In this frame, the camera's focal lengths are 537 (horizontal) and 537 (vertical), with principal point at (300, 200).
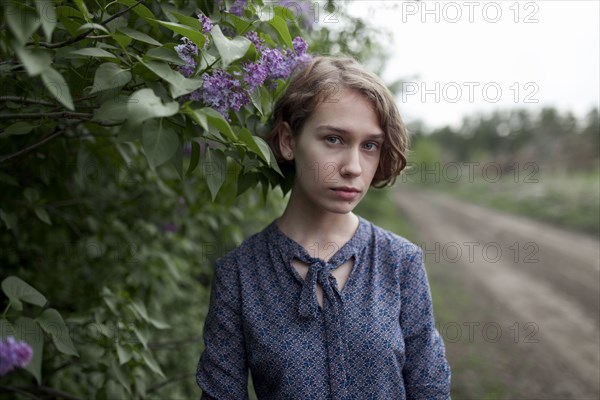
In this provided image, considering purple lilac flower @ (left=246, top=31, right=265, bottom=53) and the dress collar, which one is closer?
purple lilac flower @ (left=246, top=31, right=265, bottom=53)

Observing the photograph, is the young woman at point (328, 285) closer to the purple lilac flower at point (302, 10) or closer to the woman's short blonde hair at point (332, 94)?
the woman's short blonde hair at point (332, 94)

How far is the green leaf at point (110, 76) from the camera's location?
1.11 metres

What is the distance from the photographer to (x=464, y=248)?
33.9ft

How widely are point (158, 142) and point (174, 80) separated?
0.45 feet

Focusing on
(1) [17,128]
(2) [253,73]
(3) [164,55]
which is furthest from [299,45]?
(1) [17,128]

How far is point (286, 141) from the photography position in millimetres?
1690

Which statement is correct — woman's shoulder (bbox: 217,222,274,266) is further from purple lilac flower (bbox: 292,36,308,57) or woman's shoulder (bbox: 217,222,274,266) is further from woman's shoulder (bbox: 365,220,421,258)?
purple lilac flower (bbox: 292,36,308,57)

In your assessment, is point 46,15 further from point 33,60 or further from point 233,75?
point 233,75

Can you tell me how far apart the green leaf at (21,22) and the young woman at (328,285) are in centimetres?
82

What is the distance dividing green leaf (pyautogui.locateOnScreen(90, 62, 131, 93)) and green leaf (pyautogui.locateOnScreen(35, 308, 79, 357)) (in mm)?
542

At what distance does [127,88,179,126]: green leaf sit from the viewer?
38.0 inches

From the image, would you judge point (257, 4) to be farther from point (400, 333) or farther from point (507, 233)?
point (507, 233)

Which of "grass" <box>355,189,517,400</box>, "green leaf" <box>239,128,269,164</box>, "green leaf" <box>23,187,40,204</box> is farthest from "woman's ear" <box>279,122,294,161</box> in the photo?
"grass" <box>355,189,517,400</box>

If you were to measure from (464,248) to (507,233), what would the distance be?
5.35 feet
